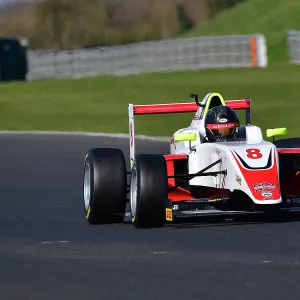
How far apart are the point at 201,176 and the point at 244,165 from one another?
1152 mm

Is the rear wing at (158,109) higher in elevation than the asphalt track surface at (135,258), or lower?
higher

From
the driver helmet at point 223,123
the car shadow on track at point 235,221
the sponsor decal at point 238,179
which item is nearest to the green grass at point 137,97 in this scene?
the driver helmet at point 223,123

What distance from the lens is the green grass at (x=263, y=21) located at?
46025 millimetres

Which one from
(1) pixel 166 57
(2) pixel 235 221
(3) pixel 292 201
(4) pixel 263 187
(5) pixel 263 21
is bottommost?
(2) pixel 235 221

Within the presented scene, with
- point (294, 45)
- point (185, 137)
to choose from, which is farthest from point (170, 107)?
point (294, 45)

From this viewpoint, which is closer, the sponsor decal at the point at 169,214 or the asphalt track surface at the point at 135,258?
the asphalt track surface at the point at 135,258

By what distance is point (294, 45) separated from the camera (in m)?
35.8

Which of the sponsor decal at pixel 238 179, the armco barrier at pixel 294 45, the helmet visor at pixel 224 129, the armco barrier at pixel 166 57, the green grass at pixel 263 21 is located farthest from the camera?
the green grass at pixel 263 21

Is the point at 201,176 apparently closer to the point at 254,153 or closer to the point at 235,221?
the point at 235,221

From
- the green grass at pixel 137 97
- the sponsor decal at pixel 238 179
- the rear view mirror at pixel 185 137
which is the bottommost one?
the sponsor decal at pixel 238 179

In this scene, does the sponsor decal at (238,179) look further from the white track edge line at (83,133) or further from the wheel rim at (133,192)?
the white track edge line at (83,133)

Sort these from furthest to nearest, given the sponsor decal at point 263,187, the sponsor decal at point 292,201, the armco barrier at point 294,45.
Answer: the armco barrier at point 294,45 → the sponsor decal at point 292,201 → the sponsor decal at point 263,187

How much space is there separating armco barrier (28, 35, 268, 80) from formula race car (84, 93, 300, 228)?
25124mm

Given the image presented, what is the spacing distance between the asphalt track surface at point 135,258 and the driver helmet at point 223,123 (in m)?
1.17
